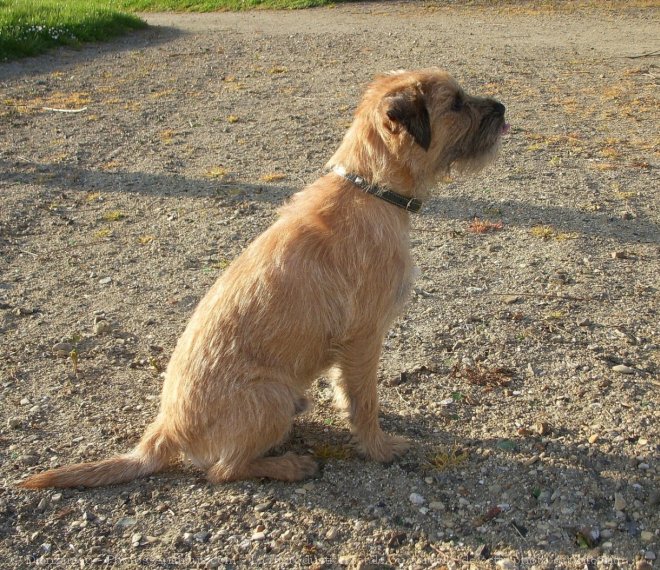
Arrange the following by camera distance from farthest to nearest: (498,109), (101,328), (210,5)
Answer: (210,5), (101,328), (498,109)

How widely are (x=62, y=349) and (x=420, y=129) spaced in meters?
3.17

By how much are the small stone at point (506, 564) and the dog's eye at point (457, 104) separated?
8.35 feet

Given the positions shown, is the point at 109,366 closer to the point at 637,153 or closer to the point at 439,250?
the point at 439,250

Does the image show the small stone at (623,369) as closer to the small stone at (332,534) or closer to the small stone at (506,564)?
the small stone at (506,564)

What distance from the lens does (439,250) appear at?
6641 mm

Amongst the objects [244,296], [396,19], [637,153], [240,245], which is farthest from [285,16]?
[244,296]

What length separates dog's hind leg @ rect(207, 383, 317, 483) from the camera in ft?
12.2

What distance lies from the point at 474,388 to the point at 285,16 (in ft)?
63.4

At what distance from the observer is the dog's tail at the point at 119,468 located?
12.1ft

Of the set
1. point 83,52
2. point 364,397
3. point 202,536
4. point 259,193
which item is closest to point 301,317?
point 364,397

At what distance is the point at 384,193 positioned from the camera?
12.9 feet

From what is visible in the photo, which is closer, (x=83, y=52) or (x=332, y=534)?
(x=332, y=534)

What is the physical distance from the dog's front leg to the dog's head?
984 millimetres

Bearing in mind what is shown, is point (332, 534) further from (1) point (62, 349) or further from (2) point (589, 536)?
(1) point (62, 349)
